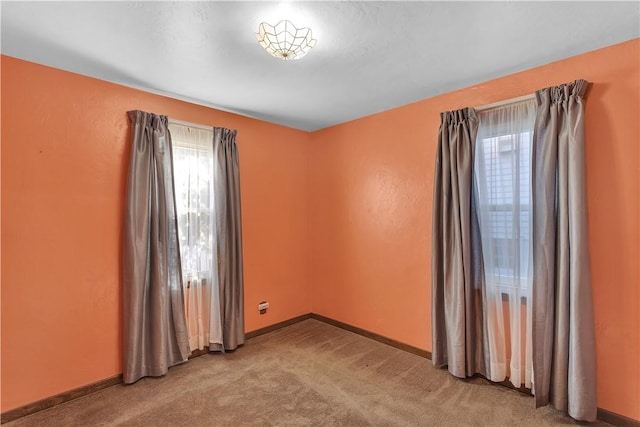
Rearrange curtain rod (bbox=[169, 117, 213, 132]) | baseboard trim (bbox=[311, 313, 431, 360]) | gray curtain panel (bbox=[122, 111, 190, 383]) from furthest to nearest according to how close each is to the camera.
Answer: baseboard trim (bbox=[311, 313, 431, 360]) < curtain rod (bbox=[169, 117, 213, 132]) < gray curtain panel (bbox=[122, 111, 190, 383])

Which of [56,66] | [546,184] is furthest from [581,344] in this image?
[56,66]

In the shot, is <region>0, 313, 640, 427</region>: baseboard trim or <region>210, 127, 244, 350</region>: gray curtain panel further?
<region>210, 127, 244, 350</region>: gray curtain panel

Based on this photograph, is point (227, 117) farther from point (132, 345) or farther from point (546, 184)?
point (546, 184)

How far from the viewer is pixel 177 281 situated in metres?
2.73

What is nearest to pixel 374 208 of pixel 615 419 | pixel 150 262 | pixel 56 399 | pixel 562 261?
pixel 562 261

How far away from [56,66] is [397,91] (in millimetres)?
2657

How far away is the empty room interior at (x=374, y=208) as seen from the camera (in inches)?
73.3

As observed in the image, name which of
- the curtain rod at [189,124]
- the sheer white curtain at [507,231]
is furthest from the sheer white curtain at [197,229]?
the sheer white curtain at [507,231]

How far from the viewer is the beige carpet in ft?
6.72

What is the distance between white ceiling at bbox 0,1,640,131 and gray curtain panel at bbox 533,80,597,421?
420 millimetres

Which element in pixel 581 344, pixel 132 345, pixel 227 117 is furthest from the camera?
pixel 227 117

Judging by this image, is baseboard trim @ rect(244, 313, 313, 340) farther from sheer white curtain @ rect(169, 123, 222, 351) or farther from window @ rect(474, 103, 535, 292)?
window @ rect(474, 103, 535, 292)

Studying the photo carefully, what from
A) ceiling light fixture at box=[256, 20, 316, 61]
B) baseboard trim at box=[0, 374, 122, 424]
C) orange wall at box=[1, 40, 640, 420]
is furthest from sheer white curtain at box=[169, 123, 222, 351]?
ceiling light fixture at box=[256, 20, 316, 61]

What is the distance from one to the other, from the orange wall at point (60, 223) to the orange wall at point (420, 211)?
201cm
